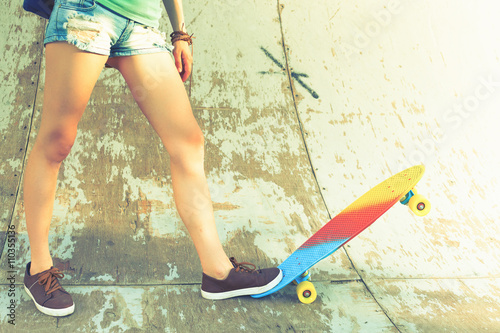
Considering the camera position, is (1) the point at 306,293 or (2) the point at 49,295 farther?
(1) the point at 306,293

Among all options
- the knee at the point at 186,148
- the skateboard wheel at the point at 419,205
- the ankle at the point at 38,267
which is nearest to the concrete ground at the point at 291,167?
the ankle at the point at 38,267

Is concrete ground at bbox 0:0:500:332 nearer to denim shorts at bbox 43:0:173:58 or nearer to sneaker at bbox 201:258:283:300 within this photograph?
sneaker at bbox 201:258:283:300

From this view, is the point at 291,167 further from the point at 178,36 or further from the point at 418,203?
the point at 178,36

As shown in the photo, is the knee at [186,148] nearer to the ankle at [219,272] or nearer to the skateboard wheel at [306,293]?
the ankle at [219,272]

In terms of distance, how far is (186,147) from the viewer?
1688 mm

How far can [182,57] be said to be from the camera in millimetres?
1788

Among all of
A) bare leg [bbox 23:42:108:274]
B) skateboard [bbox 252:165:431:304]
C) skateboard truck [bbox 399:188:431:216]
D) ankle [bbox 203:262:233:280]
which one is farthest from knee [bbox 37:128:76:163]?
skateboard truck [bbox 399:188:431:216]

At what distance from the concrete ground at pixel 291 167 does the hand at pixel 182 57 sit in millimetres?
979

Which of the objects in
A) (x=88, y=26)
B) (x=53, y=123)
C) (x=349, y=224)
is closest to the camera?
(x=88, y=26)

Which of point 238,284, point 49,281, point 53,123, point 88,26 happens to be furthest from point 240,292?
point 88,26

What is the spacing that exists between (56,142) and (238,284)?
0.93 meters

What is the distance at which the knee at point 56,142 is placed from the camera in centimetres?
158

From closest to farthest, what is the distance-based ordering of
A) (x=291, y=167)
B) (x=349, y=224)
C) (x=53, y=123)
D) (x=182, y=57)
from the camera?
(x=53, y=123)
(x=182, y=57)
(x=349, y=224)
(x=291, y=167)

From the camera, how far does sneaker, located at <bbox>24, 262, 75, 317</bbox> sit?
1.69 m
